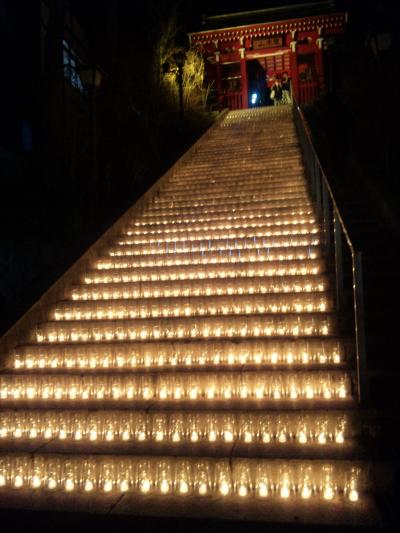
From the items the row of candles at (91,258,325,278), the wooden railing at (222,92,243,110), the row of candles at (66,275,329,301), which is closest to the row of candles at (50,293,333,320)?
the row of candles at (66,275,329,301)

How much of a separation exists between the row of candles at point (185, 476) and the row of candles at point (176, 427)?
0.98ft

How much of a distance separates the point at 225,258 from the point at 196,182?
3.86 metres

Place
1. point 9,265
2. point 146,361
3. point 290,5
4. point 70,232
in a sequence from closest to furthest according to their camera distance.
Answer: point 146,361
point 9,265
point 70,232
point 290,5

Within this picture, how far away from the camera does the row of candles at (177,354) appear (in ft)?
13.7

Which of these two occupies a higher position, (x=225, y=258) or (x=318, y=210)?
(x=318, y=210)

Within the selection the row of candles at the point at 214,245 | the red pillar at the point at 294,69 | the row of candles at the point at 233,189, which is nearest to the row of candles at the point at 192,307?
the row of candles at the point at 214,245

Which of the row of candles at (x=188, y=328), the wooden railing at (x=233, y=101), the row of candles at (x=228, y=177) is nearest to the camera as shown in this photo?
the row of candles at (x=188, y=328)

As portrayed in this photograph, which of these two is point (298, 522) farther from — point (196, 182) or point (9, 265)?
point (196, 182)

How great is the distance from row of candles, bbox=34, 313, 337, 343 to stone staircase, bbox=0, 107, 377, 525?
0.04 feet

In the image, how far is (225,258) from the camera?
241 inches

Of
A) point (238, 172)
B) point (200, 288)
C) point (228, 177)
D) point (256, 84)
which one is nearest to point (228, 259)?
point (200, 288)

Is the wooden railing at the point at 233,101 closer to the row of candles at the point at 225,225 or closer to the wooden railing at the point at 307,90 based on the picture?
the wooden railing at the point at 307,90

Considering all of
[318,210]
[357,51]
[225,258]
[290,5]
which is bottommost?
[225,258]

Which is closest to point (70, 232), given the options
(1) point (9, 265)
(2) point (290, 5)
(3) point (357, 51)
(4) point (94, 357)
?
(1) point (9, 265)
